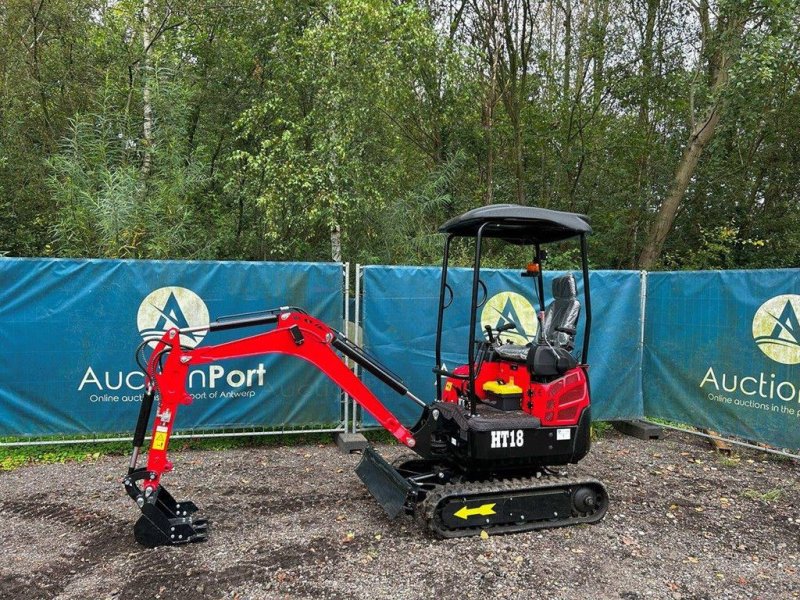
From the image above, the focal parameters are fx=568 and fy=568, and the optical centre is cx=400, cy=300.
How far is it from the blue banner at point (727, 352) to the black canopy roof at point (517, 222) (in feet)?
9.31

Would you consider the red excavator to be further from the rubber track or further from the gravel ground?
the gravel ground

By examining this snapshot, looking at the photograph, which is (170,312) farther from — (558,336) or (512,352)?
(558,336)

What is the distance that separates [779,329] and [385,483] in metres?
4.64

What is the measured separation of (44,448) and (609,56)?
1539 centimetres

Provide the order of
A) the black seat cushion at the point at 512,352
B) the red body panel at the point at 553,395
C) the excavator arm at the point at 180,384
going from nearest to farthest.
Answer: the excavator arm at the point at 180,384 → the red body panel at the point at 553,395 → the black seat cushion at the point at 512,352

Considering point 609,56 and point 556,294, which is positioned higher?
point 609,56

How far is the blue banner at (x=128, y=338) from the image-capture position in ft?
19.5

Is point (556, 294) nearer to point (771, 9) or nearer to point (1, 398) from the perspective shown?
point (1, 398)

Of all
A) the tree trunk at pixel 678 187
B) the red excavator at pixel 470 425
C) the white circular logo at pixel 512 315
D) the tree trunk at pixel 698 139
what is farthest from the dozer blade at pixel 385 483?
the tree trunk at pixel 678 187

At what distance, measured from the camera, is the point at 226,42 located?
10734 mm

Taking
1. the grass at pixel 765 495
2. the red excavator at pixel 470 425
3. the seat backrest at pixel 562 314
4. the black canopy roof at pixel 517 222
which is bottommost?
the grass at pixel 765 495

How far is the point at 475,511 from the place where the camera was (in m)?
4.43

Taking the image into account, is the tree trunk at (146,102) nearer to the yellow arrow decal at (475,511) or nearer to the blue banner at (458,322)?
the blue banner at (458,322)

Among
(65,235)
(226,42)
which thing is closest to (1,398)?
(65,235)
